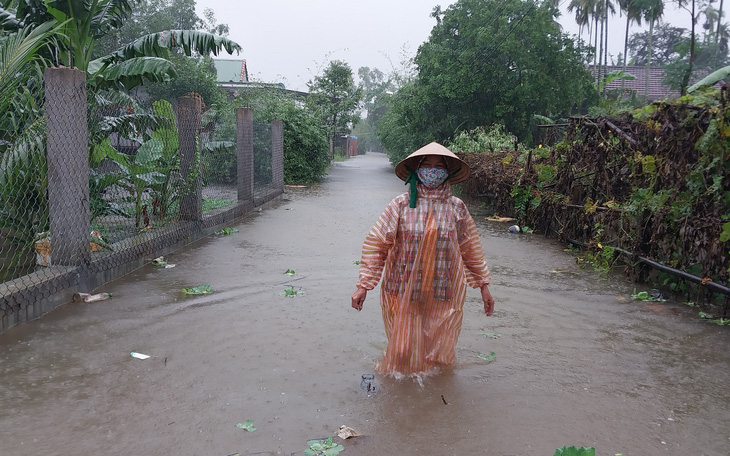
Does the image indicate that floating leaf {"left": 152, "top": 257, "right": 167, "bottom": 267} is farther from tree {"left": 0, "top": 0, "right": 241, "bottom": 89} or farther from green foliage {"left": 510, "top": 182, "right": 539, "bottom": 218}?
green foliage {"left": 510, "top": 182, "right": 539, "bottom": 218}

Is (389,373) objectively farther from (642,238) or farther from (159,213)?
(159,213)

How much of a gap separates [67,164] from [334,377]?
3.75m

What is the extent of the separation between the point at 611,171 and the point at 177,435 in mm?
7419

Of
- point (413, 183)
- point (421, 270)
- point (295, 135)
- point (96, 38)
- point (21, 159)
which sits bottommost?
point (421, 270)

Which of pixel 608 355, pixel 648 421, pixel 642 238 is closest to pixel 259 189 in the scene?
pixel 642 238

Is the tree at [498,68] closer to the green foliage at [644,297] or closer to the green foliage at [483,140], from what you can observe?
the green foliage at [483,140]

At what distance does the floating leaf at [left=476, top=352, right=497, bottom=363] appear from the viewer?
16.6 feet

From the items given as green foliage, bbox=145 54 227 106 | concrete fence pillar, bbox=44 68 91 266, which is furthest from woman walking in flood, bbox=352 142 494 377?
green foliage, bbox=145 54 227 106

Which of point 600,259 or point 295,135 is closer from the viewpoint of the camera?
point 600,259

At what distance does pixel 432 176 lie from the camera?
4.33 meters

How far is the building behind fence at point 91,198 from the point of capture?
243 inches

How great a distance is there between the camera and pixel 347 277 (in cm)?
804

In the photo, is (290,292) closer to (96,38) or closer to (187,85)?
(96,38)

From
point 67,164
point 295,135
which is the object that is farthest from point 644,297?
point 295,135
